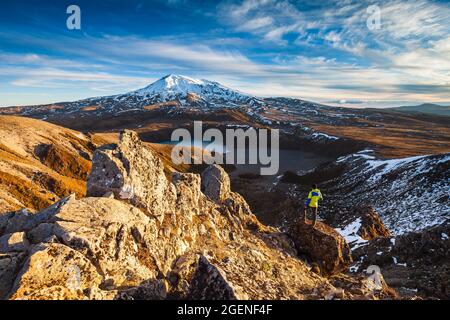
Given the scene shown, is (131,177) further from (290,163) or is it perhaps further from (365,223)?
(290,163)

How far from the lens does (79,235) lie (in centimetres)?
1045

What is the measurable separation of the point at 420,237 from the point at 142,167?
27622 mm

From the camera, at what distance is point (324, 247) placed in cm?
2080

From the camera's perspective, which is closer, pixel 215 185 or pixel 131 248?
pixel 131 248

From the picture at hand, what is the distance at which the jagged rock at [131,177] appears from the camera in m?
15.2

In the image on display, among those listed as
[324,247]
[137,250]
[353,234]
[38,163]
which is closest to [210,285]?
[137,250]

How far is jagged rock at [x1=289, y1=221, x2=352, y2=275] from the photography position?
67.5ft

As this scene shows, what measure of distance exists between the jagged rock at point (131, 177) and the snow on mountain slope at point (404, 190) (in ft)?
124

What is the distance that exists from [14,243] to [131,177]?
244 inches

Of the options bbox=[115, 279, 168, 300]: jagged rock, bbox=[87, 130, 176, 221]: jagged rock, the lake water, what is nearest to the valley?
bbox=[87, 130, 176, 221]: jagged rock

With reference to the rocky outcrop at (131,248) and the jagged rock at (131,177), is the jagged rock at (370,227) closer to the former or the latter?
the rocky outcrop at (131,248)

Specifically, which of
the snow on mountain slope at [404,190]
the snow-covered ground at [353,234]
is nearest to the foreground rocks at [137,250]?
the snow-covered ground at [353,234]

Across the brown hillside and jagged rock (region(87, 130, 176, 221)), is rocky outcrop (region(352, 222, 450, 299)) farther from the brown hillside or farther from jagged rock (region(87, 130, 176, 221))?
the brown hillside
